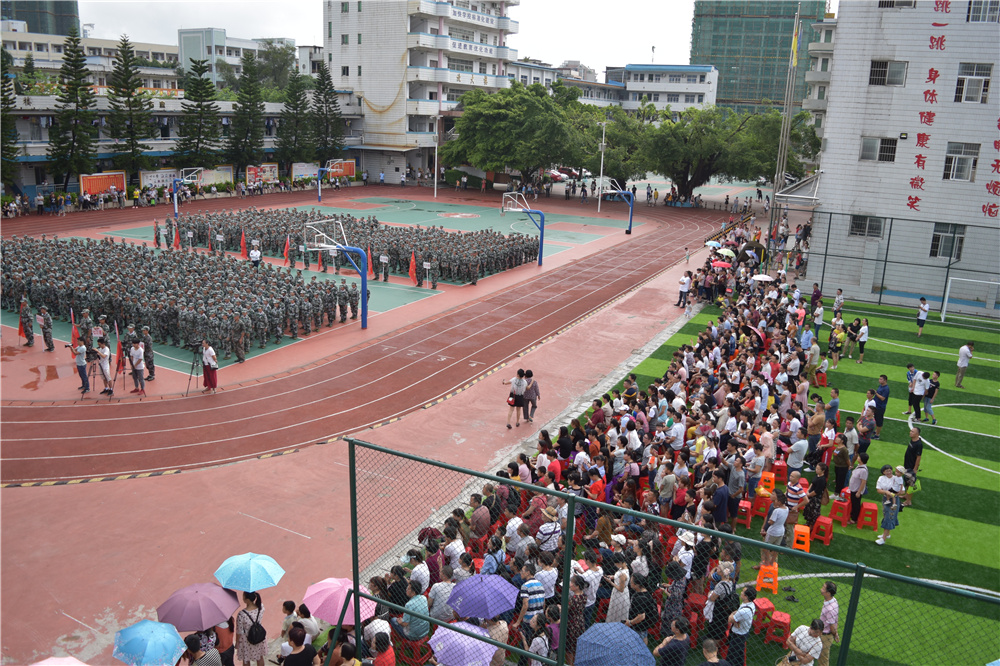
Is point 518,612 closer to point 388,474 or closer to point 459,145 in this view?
point 388,474

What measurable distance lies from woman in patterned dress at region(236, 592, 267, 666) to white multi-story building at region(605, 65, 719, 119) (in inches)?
3200

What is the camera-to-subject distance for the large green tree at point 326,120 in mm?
58562

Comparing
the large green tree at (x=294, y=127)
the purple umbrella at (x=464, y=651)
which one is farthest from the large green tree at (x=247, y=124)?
the purple umbrella at (x=464, y=651)

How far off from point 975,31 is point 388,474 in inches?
967

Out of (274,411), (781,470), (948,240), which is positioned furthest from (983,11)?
(274,411)

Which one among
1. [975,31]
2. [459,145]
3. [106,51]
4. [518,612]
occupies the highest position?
[106,51]

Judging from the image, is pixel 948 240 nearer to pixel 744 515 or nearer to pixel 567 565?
pixel 744 515

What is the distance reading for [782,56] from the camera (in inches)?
3720

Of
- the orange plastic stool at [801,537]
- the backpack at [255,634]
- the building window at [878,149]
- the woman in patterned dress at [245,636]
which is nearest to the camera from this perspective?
the backpack at [255,634]

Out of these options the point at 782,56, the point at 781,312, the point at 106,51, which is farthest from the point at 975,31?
the point at 106,51

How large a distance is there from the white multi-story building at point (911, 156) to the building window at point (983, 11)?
3 centimetres

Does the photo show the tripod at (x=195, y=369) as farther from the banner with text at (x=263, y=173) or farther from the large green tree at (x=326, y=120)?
the large green tree at (x=326, y=120)

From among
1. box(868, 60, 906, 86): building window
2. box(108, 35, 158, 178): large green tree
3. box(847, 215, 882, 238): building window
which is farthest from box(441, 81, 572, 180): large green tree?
box(868, 60, 906, 86): building window

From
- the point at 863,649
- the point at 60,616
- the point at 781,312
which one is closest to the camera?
the point at 863,649
